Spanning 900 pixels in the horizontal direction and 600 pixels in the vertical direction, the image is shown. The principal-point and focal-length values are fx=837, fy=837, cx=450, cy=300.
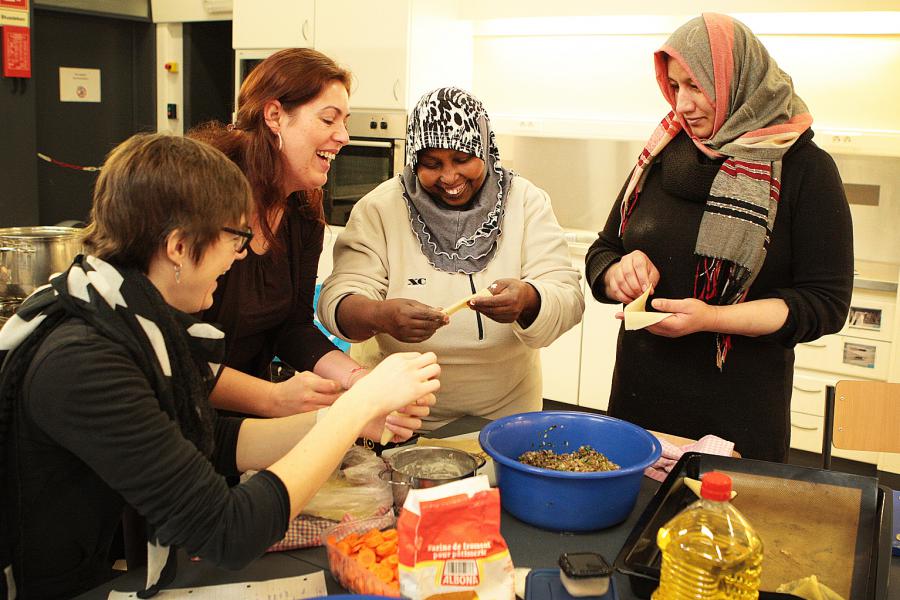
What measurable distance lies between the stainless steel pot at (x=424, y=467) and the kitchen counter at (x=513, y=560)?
11 centimetres

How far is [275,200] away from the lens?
178cm

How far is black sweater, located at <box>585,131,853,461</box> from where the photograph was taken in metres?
1.74

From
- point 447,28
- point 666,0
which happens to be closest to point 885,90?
point 666,0

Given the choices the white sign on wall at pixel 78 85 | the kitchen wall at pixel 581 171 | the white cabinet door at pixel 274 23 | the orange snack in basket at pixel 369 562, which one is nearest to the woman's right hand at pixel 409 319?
the orange snack in basket at pixel 369 562

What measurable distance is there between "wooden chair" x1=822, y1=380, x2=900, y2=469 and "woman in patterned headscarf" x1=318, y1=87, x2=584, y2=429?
24.0 inches

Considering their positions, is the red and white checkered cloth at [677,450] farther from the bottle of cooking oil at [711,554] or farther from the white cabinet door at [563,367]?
the white cabinet door at [563,367]

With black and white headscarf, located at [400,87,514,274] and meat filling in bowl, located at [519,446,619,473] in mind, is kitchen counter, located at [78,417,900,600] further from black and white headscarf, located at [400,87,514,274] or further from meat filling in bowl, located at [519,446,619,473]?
black and white headscarf, located at [400,87,514,274]

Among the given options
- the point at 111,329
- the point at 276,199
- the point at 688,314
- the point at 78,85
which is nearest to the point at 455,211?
the point at 276,199

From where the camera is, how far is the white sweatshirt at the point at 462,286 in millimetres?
1919

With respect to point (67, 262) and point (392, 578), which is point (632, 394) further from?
point (67, 262)

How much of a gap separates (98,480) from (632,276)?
1.17 metres

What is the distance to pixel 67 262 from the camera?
2.13m

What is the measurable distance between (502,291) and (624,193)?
1.49ft

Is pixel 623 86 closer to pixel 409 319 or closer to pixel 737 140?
pixel 737 140
